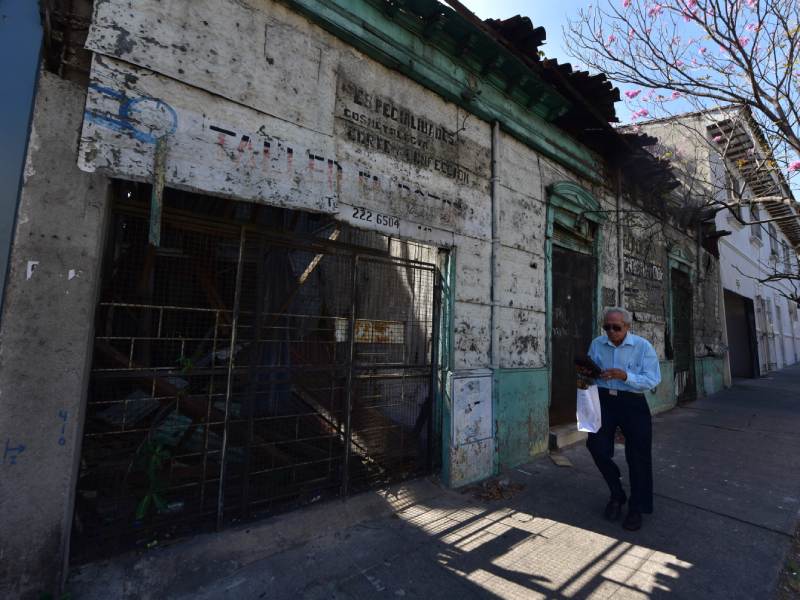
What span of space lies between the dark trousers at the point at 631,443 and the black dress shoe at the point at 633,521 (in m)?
0.04

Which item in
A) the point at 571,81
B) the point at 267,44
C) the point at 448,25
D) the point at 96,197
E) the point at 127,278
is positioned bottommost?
the point at 127,278

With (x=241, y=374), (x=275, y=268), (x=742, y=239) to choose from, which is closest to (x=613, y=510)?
(x=241, y=374)

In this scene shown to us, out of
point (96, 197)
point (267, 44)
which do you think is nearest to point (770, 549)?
point (96, 197)

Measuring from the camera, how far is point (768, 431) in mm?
7031

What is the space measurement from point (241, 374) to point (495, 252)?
3.40m

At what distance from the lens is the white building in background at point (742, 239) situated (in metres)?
10.8

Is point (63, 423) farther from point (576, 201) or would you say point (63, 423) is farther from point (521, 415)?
point (576, 201)

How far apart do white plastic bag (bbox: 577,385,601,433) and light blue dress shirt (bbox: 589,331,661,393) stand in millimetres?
160

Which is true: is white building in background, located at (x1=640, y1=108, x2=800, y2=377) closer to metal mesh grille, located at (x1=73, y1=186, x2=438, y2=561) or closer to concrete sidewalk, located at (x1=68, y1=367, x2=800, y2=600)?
concrete sidewalk, located at (x1=68, y1=367, x2=800, y2=600)

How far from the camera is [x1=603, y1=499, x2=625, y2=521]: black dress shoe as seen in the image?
3.70 metres

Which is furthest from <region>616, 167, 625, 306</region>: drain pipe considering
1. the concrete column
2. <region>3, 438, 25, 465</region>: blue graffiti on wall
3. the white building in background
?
<region>3, 438, 25, 465</region>: blue graffiti on wall

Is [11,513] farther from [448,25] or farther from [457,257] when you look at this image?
[448,25]

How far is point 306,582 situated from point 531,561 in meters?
1.69

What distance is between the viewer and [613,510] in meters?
3.72
